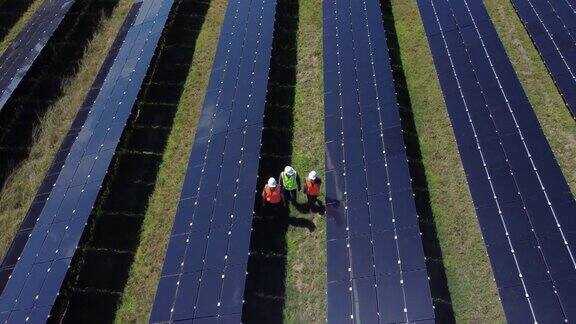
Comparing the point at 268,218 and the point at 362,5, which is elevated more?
the point at 362,5

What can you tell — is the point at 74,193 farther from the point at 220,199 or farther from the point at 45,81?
the point at 45,81

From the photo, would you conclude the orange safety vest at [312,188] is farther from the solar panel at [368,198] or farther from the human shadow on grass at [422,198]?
the human shadow on grass at [422,198]

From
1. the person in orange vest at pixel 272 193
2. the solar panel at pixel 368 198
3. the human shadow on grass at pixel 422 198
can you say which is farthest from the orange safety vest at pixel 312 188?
the human shadow on grass at pixel 422 198

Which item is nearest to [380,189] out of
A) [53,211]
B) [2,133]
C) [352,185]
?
[352,185]

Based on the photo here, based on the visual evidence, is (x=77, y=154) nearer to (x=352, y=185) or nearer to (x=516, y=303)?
(x=352, y=185)

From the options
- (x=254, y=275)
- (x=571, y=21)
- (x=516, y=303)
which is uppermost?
(x=571, y=21)

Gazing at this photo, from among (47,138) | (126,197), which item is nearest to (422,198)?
(126,197)

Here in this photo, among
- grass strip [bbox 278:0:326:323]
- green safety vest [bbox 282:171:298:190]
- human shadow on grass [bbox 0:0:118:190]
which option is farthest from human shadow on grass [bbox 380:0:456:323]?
human shadow on grass [bbox 0:0:118:190]
